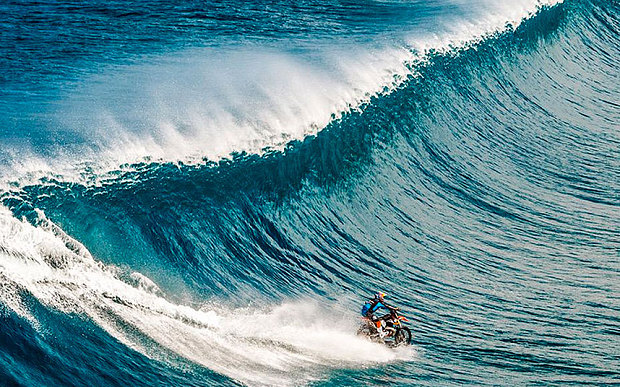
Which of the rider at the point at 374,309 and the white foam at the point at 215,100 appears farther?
the white foam at the point at 215,100

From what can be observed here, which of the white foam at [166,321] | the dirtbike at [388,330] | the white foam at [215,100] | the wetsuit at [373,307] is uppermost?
the white foam at [215,100]

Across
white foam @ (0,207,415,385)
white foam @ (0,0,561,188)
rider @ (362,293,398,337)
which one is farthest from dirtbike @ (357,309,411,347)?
white foam @ (0,0,561,188)

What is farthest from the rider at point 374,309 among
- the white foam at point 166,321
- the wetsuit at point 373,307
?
the white foam at point 166,321

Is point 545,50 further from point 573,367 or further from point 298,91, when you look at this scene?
point 573,367

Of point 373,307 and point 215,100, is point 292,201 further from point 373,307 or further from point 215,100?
point 373,307

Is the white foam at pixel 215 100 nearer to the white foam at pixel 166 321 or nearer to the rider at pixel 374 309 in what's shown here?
the white foam at pixel 166 321

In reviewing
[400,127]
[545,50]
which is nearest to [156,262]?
[400,127]
